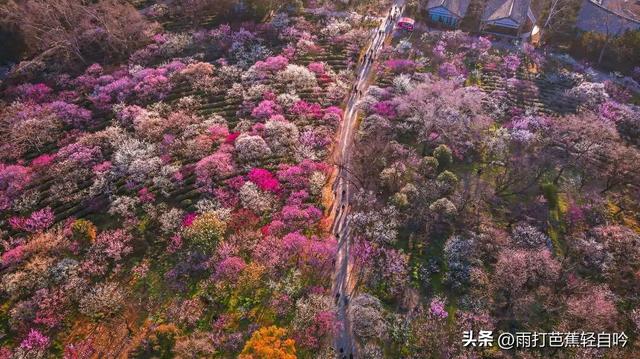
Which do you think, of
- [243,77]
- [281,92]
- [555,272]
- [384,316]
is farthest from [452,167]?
[243,77]

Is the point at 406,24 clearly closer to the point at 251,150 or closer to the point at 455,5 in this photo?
the point at 455,5

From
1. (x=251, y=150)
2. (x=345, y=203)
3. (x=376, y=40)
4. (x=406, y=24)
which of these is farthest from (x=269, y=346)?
(x=406, y=24)

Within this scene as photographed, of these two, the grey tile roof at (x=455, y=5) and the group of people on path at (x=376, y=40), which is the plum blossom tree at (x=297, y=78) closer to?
the group of people on path at (x=376, y=40)

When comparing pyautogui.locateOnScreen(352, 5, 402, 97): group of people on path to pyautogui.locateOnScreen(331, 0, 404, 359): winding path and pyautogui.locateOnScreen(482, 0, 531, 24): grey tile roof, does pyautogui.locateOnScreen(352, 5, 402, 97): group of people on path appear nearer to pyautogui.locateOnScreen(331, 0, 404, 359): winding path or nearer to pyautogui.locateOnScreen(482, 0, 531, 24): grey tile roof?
pyautogui.locateOnScreen(331, 0, 404, 359): winding path

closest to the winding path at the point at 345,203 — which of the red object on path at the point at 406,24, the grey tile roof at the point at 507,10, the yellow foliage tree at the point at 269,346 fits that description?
the red object on path at the point at 406,24

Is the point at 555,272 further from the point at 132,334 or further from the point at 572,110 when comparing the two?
the point at 132,334

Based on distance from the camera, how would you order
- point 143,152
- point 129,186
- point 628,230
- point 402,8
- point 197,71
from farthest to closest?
point 402,8, point 197,71, point 143,152, point 129,186, point 628,230
